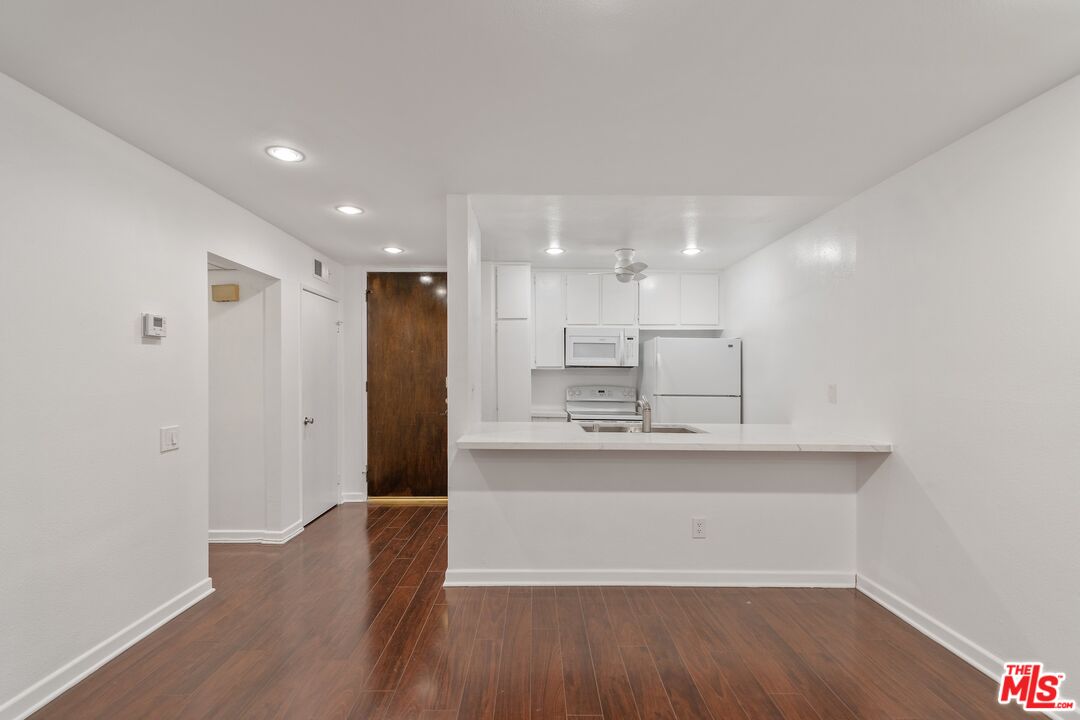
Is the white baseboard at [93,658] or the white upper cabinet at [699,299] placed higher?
the white upper cabinet at [699,299]

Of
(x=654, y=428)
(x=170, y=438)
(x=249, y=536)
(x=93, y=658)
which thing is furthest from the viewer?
(x=654, y=428)

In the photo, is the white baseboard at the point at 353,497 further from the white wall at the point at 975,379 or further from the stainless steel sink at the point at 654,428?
the white wall at the point at 975,379

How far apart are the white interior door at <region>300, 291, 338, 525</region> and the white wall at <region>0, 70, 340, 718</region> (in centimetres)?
124

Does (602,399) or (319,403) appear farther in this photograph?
(602,399)

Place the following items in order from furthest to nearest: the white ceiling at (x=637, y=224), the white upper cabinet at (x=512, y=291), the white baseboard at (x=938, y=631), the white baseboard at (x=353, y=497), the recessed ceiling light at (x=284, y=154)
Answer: the white baseboard at (x=353, y=497) → the white upper cabinet at (x=512, y=291) → the white ceiling at (x=637, y=224) → the recessed ceiling light at (x=284, y=154) → the white baseboard at (x=938, y=631)

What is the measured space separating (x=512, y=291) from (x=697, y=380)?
6.28ft

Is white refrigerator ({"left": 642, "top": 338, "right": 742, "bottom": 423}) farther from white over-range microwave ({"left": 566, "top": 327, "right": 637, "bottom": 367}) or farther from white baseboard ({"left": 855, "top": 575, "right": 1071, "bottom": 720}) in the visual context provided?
white baseboard ({"left": 855, "top": 575, "right": 1071, "bottom": 720})

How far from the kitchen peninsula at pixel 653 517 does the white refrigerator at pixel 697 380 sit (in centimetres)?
165

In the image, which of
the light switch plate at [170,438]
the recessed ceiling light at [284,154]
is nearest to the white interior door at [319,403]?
the light switch plate at [170,438]

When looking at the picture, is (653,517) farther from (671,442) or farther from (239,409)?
(239,409)

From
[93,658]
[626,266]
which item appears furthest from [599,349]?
[93,658]

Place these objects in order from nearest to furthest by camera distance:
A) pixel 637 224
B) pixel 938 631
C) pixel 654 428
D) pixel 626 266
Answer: pixel 938 631
pixel 637 224
pixel 654 428
pixel 626 266

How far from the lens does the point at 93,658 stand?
2.06 metres

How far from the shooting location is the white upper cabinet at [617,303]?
5.05 metres
